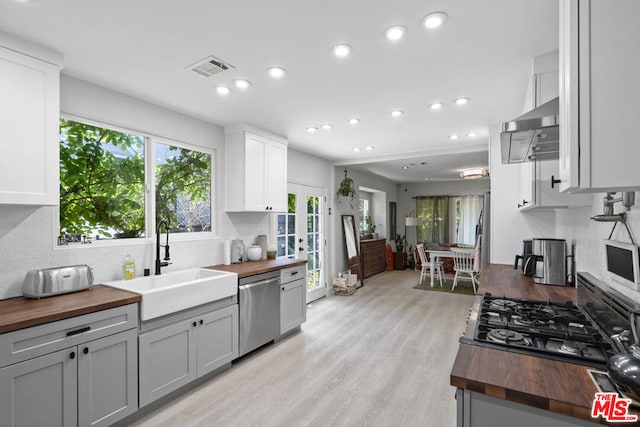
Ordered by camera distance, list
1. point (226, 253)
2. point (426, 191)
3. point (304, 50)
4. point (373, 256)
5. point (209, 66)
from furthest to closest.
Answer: point (426, 191) → point (373, 256) → point (226, 253) → point (209, 66) → point (304, 50)

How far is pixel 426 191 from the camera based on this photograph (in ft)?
32.0

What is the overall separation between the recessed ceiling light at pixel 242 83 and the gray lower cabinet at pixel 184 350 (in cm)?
192

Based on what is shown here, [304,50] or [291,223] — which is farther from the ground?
[304,50]

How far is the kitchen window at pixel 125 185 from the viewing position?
2.52 meters

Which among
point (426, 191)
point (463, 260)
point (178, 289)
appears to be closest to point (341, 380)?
point (178, 289)

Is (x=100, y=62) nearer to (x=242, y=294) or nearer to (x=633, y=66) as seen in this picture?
(x=242, y=294)

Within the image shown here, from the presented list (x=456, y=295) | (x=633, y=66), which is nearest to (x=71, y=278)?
(x=633, y=66)

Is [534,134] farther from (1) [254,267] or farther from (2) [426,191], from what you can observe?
(2) [426,191]

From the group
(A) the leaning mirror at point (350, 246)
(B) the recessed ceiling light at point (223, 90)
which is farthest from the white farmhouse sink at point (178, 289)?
(A) the leaning mirror at point (350, 246)

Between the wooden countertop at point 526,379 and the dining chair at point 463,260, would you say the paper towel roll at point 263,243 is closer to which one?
the wooden countertop at point 526,379

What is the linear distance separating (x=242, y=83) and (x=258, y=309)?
2.15m

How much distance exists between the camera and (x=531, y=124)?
4.58 ft

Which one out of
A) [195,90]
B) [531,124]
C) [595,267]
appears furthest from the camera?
[195,90]

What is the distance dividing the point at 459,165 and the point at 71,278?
21.5 feet
